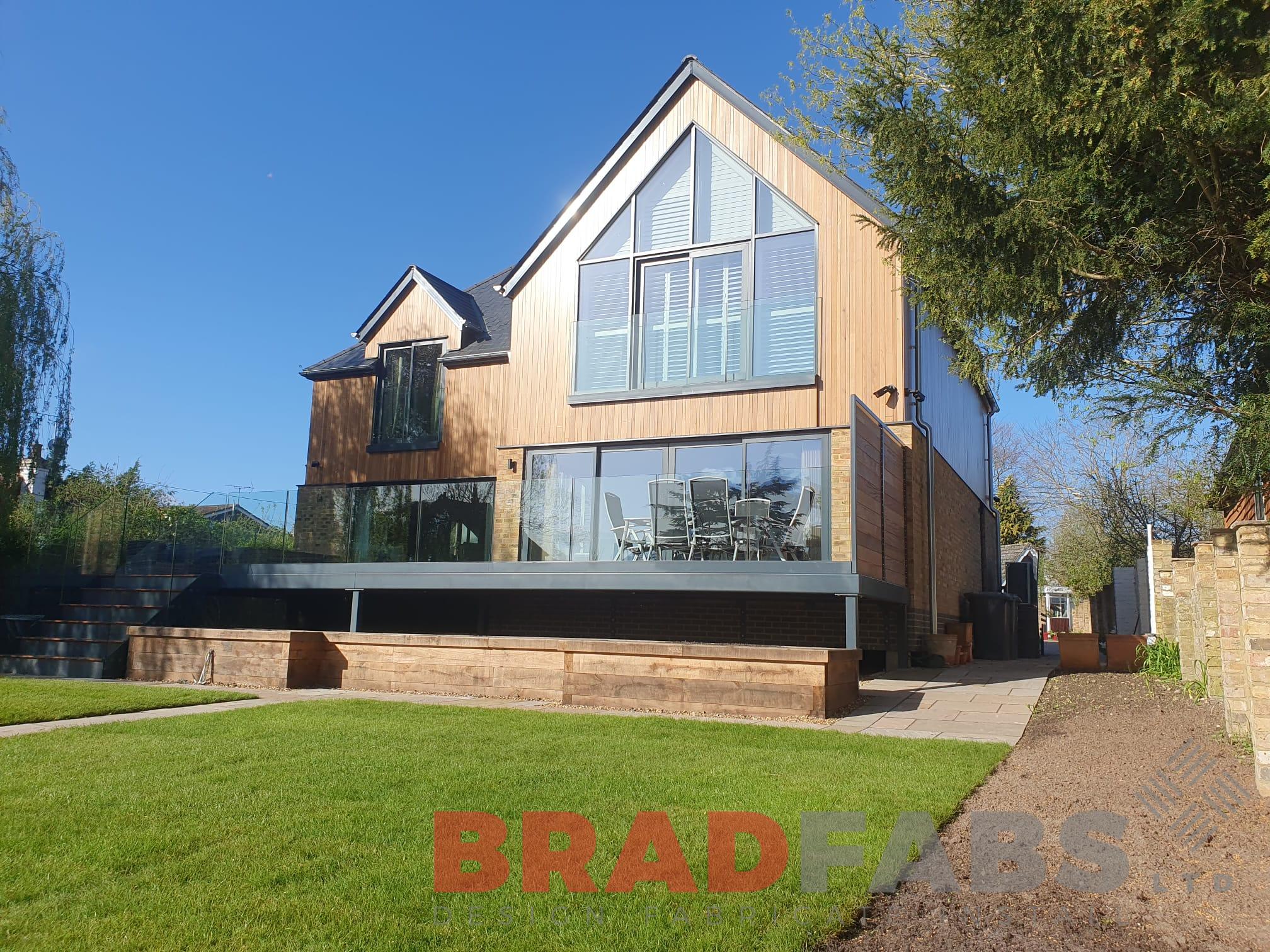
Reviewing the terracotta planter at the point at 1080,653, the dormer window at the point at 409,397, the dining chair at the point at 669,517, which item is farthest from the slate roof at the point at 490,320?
the terracotta planter at the point at 1080,653

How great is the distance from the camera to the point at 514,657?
33.7 feet

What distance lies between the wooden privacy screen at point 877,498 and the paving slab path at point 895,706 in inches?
60.6

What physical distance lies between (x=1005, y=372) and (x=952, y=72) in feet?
7.70

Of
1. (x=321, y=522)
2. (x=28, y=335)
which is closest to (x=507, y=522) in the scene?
(x=321, y=522)

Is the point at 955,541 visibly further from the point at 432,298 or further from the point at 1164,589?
the point at 432,298

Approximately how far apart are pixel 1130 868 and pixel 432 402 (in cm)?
1484

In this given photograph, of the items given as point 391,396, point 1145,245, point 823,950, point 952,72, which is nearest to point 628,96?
point 391,396

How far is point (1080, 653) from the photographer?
1275 centimetres

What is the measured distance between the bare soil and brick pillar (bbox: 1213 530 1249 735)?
0.87 ft

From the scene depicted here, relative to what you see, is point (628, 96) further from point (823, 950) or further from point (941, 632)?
point (823, 950)

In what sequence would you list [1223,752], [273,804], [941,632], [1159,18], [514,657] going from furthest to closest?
[941,632] → [514,657] → [1223,752] → [1159,18] → [273,804]

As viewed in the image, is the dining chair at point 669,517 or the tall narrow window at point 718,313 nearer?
the dining chair at point 669,517

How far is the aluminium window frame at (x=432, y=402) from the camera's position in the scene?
16875mm

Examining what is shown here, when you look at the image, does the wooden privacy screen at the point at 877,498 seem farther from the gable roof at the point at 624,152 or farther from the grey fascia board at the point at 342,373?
the grey fascia board at the point at 342,373
